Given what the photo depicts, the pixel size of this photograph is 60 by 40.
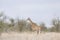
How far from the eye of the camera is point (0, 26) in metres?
17.7

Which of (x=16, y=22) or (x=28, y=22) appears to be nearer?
(x=28, y=22)

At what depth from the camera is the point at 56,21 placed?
22688 mm

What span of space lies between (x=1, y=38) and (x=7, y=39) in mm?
480

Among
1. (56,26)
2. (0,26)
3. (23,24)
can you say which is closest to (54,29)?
(56,26)

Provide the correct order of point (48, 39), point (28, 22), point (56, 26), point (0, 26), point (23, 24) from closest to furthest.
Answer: point (48, 39) → point (0, 26) → point (28, 22) → point (23, 24) → point (56, 26)

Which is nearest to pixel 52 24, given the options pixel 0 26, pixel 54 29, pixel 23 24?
pixel 54 29

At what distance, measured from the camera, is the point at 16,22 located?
21531mm

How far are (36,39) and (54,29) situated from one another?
10712 millimetres

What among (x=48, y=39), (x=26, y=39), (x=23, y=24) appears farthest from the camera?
(x=23, y=24)

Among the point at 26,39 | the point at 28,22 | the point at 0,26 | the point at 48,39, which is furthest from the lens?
the point at 28,22

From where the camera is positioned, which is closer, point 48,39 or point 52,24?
point 48,39

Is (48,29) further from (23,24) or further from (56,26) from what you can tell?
(23,24)

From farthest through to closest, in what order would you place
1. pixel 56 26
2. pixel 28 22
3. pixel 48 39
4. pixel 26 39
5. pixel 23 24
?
pixel 56 26, pixel 23 24, pixel 28 22, pixel 48 39, pixel 26 39

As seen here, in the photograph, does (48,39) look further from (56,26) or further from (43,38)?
(56,26)
